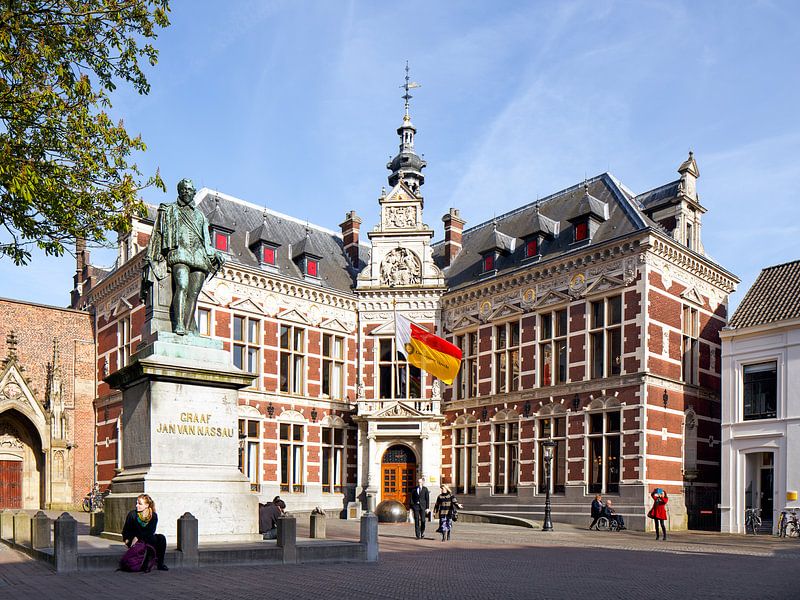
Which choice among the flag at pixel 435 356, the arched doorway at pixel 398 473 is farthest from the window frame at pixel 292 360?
the flag at pixel 435 356

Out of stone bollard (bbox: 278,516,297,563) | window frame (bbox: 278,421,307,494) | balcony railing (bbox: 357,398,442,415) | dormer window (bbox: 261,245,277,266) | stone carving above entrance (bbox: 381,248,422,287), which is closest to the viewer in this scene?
stone bollard (bbox: 278,516,297,563)

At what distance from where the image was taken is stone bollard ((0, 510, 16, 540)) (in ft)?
54.2

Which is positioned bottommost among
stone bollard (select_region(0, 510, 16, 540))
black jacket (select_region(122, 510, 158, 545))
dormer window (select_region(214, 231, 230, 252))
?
stone bollard (select_region(0, 510, 16, 540))

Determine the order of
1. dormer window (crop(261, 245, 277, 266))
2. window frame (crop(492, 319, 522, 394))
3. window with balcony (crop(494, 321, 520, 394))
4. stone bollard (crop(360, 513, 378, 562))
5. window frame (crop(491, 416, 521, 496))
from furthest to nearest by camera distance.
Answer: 1. dormer window (crop(261, 245, 277, 266))
2. window with balcony (crop(494, 321, 520, 394))
3. window frame (crop(492, 319, 522, 394))
4. window frame (crop(491, 416, 521, 496))
5. stone bollard (crop(360, 513, 378, 562))

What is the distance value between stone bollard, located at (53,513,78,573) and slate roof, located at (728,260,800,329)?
76.2ft

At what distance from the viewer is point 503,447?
1334 inches

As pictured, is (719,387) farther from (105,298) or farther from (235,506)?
(105,298)

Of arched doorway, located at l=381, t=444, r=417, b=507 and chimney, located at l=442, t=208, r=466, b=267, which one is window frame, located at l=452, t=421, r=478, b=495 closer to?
arched doorway, located at l=381, t=444, r=417, b=507

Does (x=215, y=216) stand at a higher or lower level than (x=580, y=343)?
higher

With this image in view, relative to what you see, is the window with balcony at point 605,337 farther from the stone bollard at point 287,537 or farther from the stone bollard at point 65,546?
the stone bollard at point 65,546

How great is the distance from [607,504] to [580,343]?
5924 millimetres

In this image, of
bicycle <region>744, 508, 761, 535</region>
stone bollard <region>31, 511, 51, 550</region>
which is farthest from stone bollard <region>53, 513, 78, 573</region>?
bicycle <region>744, 508, 761, 535</region>

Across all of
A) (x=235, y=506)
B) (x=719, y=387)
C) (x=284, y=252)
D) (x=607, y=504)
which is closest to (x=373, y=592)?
(x=235, y=506)

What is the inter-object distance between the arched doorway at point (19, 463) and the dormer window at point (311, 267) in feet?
44.4
